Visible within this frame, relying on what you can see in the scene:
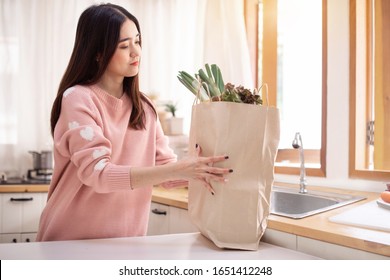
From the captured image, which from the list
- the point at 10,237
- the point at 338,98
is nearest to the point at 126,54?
the point at 338,98

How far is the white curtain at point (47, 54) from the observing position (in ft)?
7.57

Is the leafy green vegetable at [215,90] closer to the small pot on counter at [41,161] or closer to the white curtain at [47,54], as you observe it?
the white curtain at [47,54]

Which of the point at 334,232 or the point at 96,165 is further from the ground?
the point at 96,165

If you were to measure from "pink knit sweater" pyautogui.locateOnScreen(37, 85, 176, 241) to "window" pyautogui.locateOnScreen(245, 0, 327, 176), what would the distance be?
1236mm

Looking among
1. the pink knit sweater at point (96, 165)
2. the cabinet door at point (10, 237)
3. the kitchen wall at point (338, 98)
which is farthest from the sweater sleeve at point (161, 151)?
the cabinet door at point (10, 237)

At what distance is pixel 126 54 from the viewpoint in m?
1.00

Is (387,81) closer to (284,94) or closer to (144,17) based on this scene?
(284,94)

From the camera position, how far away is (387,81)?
1.59 meters

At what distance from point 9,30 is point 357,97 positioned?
223 cm

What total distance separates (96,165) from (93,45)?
14.7 inches

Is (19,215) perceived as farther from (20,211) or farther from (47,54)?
(47,54)

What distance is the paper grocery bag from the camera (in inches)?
31.0

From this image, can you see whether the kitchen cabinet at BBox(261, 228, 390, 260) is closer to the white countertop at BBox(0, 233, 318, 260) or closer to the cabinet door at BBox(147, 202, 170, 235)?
the white countertop at BBox(0, 233, 318, 260)

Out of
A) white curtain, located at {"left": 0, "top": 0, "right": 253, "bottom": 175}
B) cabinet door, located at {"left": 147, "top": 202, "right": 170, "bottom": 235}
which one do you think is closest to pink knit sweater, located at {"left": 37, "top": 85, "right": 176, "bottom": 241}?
cabinet door, located at {"left": 147, "top": 202, "right": 170, "bottom": 235}
